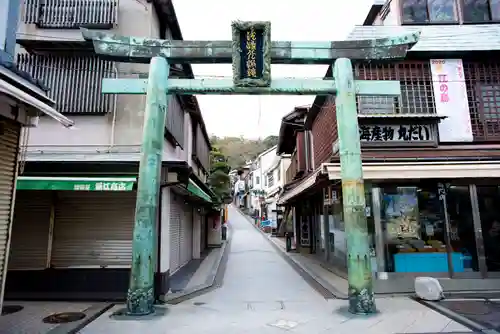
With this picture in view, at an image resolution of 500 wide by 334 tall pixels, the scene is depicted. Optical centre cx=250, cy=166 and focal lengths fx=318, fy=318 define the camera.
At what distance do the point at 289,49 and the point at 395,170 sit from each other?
4.71m

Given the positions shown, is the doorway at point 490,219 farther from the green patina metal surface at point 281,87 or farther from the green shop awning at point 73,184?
the green shop awning at point 73,184

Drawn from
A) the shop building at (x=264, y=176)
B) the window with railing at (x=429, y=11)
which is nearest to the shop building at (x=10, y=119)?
the window with railing at (x=429, y=11)

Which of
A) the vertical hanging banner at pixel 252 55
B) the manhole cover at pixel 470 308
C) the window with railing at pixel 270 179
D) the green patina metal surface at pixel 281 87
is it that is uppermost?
the window with railing at pixel 270 179

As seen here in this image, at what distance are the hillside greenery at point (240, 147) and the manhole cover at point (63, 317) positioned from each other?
51265 mm

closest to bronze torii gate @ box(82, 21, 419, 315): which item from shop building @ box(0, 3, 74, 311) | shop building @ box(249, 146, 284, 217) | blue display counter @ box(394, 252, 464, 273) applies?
shop building @ box(0, 3, 74, 311)

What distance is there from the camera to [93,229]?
9.52m

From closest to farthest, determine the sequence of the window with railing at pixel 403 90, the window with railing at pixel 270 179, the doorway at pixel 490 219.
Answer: the doorway at pixel 490 219 < the window with railing at pixel 403 90 < the window with railing at pixel 270 179

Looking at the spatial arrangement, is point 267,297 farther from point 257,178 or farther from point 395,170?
point 257,178

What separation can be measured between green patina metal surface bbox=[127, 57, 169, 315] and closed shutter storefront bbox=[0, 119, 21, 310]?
8.27 feet

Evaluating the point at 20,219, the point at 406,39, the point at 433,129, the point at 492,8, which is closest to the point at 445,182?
→ the point at 433,129

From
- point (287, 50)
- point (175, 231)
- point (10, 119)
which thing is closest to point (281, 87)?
point (287, 50)

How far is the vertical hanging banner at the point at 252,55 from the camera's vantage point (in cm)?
841

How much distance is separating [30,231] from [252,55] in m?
8.23

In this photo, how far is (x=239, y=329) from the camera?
6.58 meters
